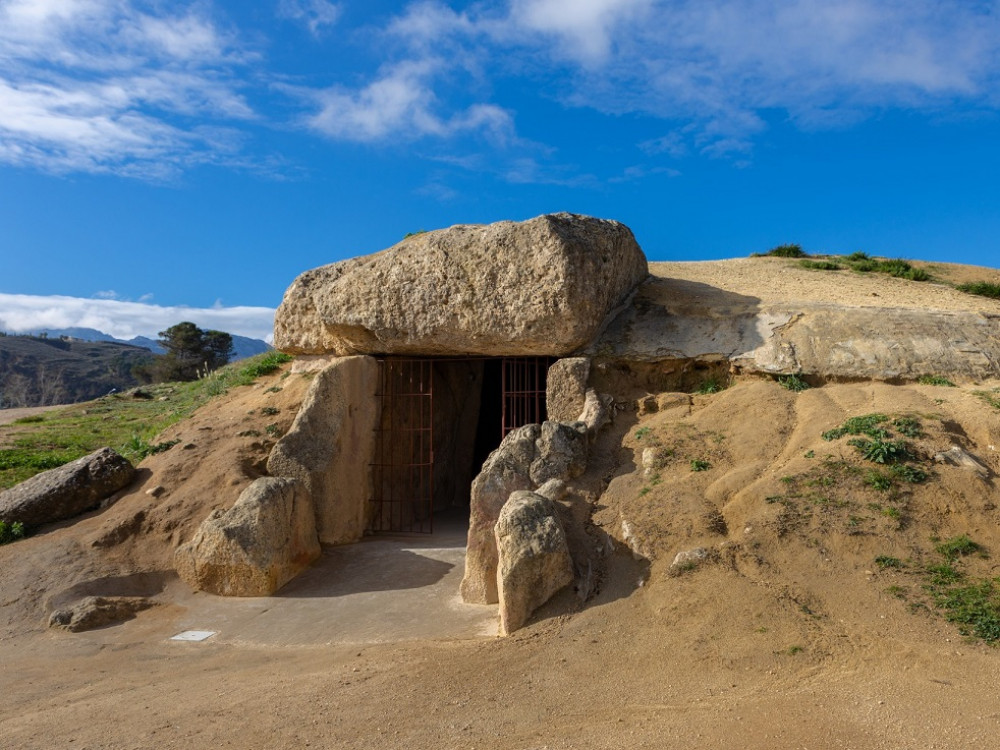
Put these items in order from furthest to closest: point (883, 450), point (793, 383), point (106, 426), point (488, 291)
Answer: point (106, 426), point (488, 291), point (793, 383), point (883, 450)

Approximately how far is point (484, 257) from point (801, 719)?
22.1 ft

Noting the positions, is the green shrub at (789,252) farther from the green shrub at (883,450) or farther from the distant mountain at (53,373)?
the distant mountain at (53,373)

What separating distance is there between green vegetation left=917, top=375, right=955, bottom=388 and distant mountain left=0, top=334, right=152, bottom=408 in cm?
5608

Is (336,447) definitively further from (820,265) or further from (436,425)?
(820,265)

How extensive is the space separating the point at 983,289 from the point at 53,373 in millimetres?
65394

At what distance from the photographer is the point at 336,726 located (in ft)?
16.5

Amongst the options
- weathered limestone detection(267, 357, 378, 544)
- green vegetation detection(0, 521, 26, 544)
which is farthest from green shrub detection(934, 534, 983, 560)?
green vegetation detection(0, 521, 26, 544)

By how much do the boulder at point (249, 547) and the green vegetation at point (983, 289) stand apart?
494 inches

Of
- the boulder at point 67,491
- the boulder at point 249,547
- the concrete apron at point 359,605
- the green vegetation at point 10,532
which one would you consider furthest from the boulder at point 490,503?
the green vegetation at point 10,532

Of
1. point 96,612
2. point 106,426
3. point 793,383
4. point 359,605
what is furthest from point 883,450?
point 106,426

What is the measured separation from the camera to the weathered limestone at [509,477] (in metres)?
7.86

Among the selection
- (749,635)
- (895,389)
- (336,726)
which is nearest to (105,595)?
(336,726)

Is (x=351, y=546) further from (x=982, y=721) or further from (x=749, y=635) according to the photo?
(x=982, y=721)

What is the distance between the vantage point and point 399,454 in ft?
38.5
